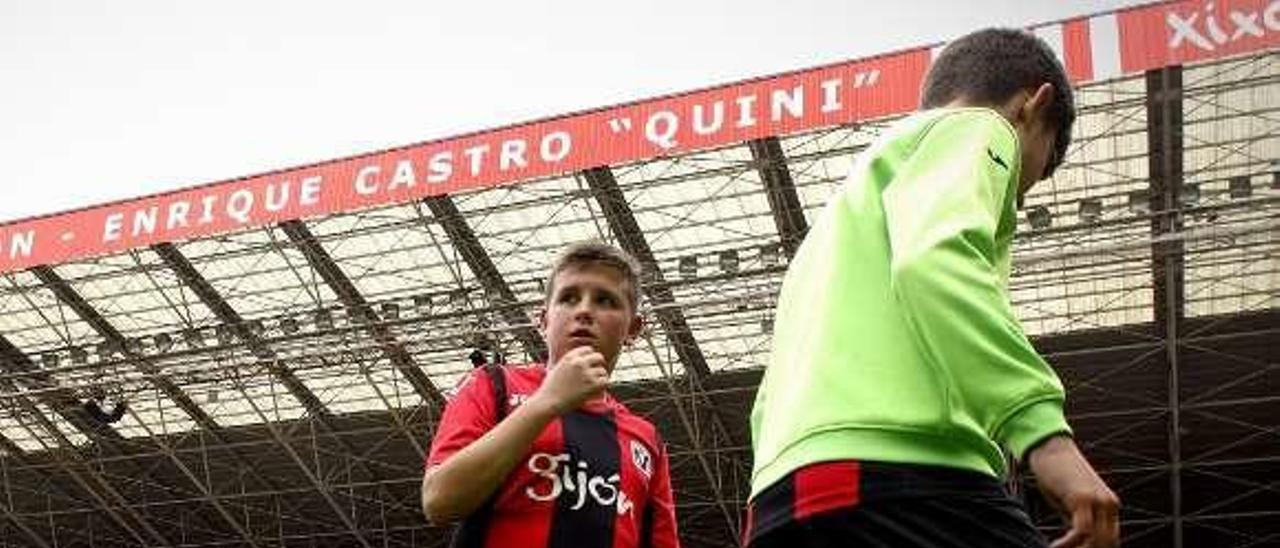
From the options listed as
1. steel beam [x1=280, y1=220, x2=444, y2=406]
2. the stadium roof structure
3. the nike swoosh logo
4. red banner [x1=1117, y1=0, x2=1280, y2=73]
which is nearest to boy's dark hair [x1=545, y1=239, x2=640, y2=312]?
the nike swoosh logo

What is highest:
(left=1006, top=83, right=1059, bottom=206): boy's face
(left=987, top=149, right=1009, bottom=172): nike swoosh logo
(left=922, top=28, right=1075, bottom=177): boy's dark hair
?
(left=922, top=28, right=1075, bottom=177): boy's dark hair

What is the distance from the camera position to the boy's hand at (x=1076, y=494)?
144 centimetres

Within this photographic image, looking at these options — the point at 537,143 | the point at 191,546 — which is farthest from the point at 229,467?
the point at 537,143

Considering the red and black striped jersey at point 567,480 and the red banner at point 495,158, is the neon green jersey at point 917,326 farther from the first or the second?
the red banner at point 495,158

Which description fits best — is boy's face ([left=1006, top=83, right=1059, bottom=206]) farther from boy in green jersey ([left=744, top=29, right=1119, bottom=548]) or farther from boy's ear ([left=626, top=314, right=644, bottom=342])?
boy's ear ([left=626, top=314, right=644, bottom=342])

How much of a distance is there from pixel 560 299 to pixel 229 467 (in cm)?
1978

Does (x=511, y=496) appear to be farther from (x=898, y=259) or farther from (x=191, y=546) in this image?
(x=191, y=546)

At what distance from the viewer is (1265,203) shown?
12.9 m

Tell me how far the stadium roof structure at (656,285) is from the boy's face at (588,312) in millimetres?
9755

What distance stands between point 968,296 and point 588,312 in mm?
1256

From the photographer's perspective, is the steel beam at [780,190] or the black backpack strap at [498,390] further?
the steel beam at [780,190]

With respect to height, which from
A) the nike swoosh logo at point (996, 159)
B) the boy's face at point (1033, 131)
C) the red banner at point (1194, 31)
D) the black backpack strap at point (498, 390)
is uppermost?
the red banner at point (1194, 31)

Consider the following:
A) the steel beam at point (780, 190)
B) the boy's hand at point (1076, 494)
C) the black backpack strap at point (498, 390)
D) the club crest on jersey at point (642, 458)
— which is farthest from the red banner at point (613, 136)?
the boy's hand at point (1076, 494)

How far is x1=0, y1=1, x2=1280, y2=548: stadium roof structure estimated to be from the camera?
12891 mm
